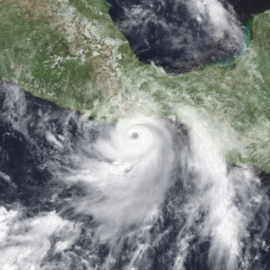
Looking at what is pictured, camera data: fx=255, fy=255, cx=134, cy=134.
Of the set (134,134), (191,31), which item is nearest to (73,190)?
(134,134)

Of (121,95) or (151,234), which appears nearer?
(151,234)

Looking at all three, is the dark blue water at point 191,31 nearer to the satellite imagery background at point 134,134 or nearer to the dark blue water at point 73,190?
the satellite imagery background at point 134,134

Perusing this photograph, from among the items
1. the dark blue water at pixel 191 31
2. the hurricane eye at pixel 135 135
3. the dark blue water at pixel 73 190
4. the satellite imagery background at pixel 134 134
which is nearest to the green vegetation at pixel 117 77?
the satellite imagery background at pixel 134 134

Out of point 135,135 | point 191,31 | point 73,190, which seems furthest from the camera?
point 191,31

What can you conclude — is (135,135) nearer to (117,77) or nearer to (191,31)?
(117,77)

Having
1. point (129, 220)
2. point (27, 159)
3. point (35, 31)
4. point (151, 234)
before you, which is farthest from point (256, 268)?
point (35, 31)

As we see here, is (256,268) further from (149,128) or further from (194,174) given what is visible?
(149,128)

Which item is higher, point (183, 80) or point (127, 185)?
point (183, 80)
